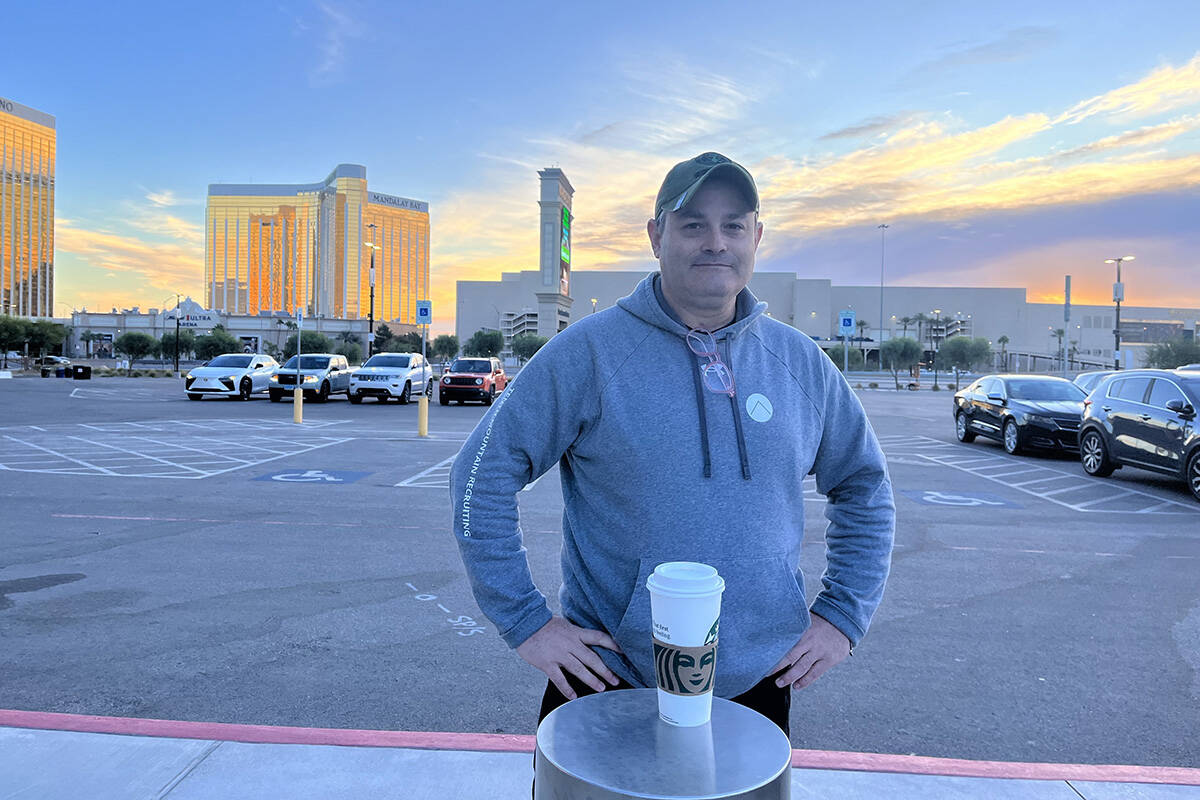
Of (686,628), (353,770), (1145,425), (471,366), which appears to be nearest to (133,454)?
(353,770)

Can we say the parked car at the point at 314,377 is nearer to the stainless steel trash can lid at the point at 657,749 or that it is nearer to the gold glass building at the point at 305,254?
the stainless steel trash can lid at the point at 657,749

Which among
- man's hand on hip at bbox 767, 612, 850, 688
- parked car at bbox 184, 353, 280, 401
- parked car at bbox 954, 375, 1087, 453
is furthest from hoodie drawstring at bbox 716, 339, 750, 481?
parked car at bbox 184, 353, 280, 401

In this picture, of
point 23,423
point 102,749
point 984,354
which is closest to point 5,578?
point 102,749

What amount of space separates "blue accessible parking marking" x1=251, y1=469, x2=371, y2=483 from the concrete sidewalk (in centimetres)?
741

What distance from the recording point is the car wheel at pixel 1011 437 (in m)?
15.2

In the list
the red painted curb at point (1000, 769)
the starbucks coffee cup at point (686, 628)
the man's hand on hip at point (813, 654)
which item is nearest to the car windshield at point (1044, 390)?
the red painted curb at point (1000, 769)

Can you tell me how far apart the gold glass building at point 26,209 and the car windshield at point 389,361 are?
122 meters

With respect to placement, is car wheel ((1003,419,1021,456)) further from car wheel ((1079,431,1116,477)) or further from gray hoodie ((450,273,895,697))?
gray hoodie ((450,273,895,697))

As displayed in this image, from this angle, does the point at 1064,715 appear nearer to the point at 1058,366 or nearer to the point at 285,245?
the point at 1058,366

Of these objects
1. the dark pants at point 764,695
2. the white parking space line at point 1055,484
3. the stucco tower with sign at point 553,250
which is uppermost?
the stucco tower with sign at point 553,250

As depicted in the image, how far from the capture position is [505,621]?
1.96 meters

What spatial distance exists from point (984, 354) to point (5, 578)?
91.0m

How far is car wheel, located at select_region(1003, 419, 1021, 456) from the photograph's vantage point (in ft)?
49.9

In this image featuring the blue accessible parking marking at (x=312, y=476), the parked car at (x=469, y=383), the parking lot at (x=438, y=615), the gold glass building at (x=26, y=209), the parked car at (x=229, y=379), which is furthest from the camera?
the gold glass building at (x=26, y=209)
